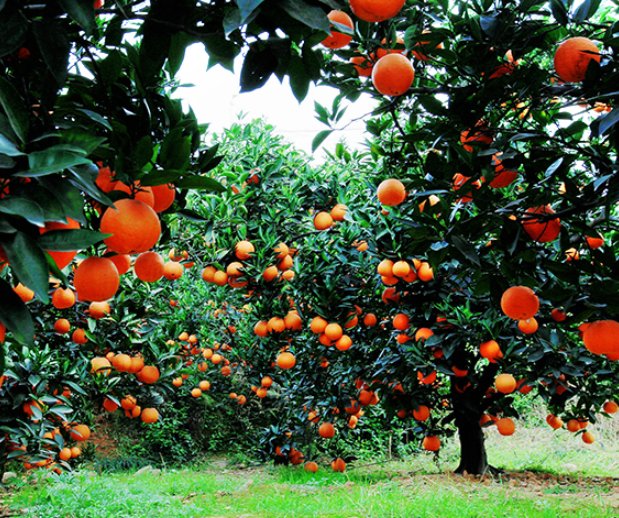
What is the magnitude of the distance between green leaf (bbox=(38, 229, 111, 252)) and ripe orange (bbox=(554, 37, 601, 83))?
1510mm

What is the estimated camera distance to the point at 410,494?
148 inches

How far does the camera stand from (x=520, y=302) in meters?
1.80

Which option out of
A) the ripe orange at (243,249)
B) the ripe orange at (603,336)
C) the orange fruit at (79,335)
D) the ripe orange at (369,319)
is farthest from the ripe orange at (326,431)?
the ripe orange at (603,336)

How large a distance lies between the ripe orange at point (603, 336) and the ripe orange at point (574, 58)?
0.89 m

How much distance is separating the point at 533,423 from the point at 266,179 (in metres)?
8.49

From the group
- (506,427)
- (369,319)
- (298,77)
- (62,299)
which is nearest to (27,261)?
(298,77)

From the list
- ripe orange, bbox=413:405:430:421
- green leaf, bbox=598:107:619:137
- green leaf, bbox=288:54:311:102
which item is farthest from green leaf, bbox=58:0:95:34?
ripe orange, bbox=413:405:430:421

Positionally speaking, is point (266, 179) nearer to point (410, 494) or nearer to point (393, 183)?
point (393, 183)

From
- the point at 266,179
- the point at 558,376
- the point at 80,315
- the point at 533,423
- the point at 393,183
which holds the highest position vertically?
the point at 266,179

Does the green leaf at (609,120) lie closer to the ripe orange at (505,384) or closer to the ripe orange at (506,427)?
the ripe orange at (505,384)

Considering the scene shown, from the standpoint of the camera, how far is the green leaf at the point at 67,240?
74 centimetres

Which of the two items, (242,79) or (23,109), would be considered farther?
(242,79)

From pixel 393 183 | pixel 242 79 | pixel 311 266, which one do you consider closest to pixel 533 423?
pixel 311 266

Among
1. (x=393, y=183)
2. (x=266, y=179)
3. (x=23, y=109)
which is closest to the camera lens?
(x=23, y=109)
